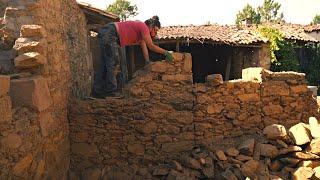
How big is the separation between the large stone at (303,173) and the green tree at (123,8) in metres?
35.5

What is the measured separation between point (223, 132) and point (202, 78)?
10312mm

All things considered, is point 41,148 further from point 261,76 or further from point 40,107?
point 261,76

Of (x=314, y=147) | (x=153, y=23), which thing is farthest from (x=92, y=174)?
(x=314, y=147)

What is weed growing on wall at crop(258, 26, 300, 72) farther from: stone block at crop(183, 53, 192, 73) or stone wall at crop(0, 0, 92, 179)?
stone wall at crop(0, 0, 92, 179)

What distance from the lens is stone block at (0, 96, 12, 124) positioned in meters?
3.66

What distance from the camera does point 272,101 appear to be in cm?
670

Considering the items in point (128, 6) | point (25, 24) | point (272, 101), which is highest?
point (128, 6)

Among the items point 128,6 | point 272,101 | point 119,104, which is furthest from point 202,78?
point 128,6

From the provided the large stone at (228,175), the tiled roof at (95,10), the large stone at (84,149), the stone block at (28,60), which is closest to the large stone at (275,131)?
the large stone at (228,175)

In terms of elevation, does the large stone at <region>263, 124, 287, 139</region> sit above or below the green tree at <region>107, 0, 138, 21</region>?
below

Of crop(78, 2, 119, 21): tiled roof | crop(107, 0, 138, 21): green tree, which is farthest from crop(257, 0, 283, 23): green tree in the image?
crop(78, 2, 119, 21): tiled roof

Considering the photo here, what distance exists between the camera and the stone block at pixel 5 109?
3656 millimetres

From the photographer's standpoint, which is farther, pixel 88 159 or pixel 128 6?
pixel 128 6

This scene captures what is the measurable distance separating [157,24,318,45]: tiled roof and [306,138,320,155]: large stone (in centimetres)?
804
